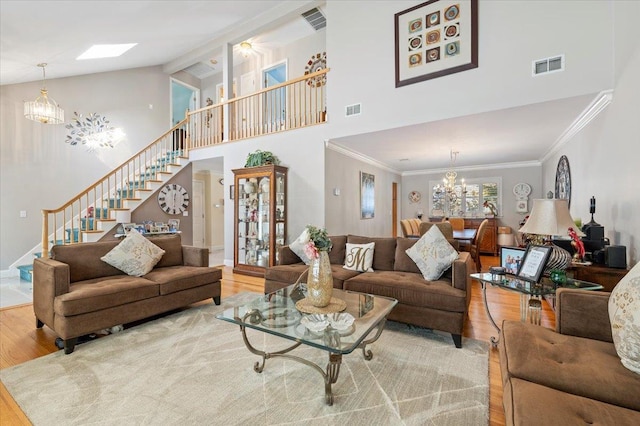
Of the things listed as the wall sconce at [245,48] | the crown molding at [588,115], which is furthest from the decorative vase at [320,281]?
the wall sconce at [245,48]

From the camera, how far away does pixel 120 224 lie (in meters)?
5.66

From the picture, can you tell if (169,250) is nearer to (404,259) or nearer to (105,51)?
(404,259)

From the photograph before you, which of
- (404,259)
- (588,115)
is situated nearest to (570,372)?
(404,259)

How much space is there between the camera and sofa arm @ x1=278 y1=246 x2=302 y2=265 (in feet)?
12.7

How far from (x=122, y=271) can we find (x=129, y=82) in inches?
228

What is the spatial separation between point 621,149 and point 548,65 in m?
1.14

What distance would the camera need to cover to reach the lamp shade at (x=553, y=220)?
232 cm

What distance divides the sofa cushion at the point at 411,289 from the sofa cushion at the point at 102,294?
2.04 meters

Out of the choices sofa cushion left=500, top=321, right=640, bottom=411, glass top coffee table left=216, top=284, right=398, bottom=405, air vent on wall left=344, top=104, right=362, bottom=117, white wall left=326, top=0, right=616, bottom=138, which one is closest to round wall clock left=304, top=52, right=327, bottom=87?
white wall left=326, top=0, right=616, bottom=138

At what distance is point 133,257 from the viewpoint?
10.6 feet

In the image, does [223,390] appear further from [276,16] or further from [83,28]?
[276,16]

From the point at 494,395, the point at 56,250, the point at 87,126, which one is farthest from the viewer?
the point at 87,126

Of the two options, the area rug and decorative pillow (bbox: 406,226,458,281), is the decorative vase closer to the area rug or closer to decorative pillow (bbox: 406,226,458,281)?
the area rug

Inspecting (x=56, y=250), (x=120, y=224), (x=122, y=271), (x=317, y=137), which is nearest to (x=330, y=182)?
(x=317, y=137)
